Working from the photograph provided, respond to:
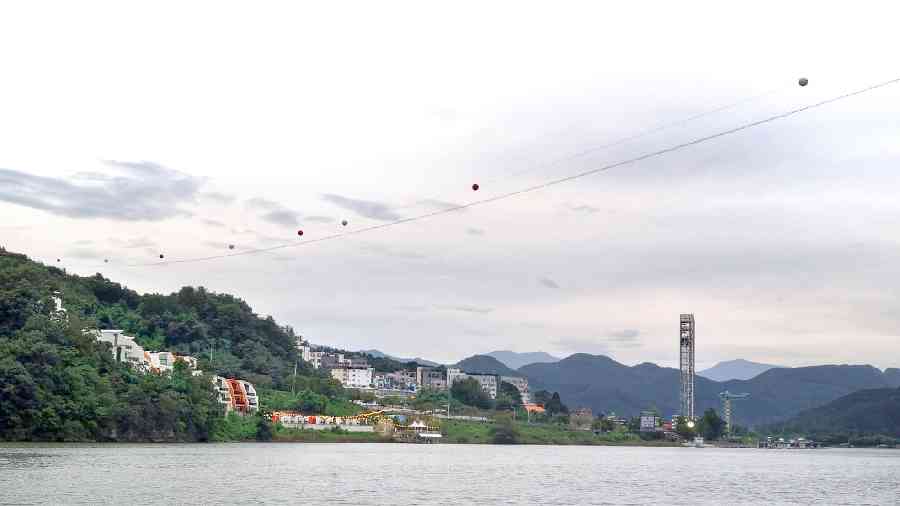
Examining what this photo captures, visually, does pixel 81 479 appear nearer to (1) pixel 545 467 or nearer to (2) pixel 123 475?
(2) pixel 123 475

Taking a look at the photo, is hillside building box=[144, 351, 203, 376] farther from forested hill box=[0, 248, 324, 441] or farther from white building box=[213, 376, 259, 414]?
forested hill box=[0, 248, 324, 441]

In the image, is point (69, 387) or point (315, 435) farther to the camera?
point (315, 435)

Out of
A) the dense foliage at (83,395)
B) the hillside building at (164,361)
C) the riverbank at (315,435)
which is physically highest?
the hillside building at (164,361)

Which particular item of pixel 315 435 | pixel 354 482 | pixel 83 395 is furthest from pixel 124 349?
pixel 354 482

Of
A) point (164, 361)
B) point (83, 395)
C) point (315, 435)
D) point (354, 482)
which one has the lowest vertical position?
point (315, 435)

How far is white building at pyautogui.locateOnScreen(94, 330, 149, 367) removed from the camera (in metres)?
133

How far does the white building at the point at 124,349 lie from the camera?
133 m

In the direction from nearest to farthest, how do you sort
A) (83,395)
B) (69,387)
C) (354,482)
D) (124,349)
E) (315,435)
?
1. (354,482)
2. (69,387)
3. (83,395)
4. (124,349)
5. (315,435)

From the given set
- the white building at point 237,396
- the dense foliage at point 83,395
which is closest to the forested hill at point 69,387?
the dense foliage at point 83,395

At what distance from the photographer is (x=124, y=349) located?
135m

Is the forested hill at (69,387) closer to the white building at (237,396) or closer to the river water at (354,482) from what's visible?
the river water at (354,482)

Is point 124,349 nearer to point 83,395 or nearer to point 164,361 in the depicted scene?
point 164,361

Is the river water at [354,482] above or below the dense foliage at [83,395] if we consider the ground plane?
below

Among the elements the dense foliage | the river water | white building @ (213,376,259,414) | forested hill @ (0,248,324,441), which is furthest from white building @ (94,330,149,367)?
the river water
